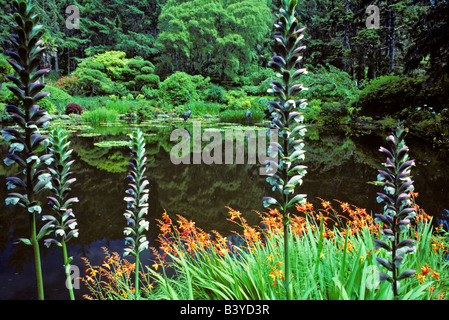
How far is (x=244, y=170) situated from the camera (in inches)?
252

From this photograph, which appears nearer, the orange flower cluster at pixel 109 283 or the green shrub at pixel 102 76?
the orange flower cluster at pixel 109 283

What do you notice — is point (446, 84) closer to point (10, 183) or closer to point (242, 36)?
point (10, 183)

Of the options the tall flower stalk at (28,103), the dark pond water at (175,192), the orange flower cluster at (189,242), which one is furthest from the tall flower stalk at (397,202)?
the dark pond water at (175,192)

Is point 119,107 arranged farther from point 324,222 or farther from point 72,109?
point 324,222

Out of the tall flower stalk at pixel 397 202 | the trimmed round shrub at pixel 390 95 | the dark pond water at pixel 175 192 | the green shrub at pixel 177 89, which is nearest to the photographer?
the tall flower stalk at pixel 397 202

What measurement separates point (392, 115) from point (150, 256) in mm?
14205

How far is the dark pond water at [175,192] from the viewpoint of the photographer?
2807 millimetres

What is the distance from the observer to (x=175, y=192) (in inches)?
191

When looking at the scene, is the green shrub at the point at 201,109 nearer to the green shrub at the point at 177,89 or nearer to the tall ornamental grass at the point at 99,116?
the green shrub at the point at 177,89

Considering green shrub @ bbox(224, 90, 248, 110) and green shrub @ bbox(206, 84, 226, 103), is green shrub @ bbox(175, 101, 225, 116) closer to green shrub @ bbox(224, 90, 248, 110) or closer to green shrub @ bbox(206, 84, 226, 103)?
green shrub @ bbox(224, 90, 248, 110)

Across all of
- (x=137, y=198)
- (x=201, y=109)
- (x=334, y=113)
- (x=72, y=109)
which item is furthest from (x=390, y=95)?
(x=72, y=109)

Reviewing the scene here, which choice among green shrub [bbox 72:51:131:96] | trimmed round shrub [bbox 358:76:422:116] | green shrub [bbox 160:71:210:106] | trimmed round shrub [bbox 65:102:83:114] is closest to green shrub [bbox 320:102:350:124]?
trimmed round shrub [bbox 358:76:422:116]
